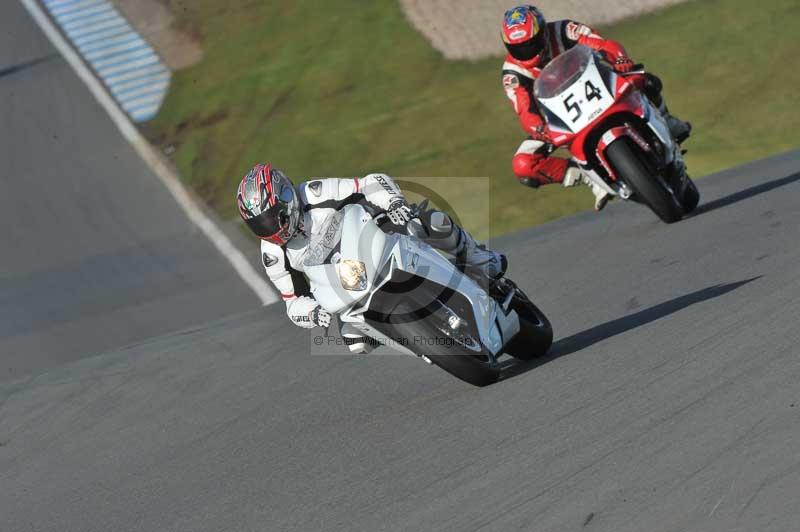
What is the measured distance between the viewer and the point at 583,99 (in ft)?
30.2

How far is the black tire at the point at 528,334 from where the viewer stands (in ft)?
22.4

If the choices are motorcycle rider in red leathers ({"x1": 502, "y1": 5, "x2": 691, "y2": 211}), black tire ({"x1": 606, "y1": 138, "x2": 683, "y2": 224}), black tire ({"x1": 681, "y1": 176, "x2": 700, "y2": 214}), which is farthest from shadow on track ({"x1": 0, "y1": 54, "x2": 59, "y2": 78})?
black tire ({"x1": 606, "y1": 138, "x2": 683, "y2": 224})

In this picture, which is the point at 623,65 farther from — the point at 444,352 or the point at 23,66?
the point at 23,66

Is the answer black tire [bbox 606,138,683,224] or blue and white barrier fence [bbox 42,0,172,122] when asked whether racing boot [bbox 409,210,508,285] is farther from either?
blue and white barrier fence [bbox 42,0,172,122]

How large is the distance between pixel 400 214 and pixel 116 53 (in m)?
18.6

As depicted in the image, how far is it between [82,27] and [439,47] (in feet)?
30.2

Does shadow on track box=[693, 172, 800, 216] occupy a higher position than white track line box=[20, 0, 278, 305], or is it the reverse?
shadow on track box=[693, 172, 800, 216]

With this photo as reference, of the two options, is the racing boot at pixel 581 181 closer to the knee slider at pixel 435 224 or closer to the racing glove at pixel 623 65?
the racing glove at pixel 623 65

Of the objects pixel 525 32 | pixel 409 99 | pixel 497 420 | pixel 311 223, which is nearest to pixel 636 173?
pixel 525 32

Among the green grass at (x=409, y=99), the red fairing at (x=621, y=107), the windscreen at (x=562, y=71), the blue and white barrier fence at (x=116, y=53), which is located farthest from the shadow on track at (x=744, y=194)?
the blue and white barrier fence at (x=116, y=53)

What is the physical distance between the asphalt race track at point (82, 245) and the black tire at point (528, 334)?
6.34 metres

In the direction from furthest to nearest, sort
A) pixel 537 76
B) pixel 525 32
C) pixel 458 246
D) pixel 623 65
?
pixel 537 76, pixel 525 32, pixel 623 65, pixel 458 246

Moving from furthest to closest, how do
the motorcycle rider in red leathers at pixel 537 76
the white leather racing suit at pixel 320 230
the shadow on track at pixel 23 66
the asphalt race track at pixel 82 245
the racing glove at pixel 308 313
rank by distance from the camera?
the shadow on track at pixel 23 66, the asphalt race track at pixel 82 245, the motorcycle rider in red leathers at pixel 537 76, the white leather racing suit at pixel 320 230, the racing glove at pixel 308 313

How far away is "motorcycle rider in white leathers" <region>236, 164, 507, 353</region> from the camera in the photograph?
6.51 m
